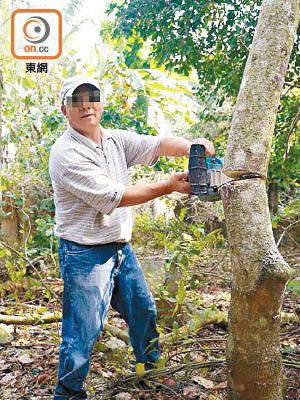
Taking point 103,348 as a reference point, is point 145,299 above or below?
above

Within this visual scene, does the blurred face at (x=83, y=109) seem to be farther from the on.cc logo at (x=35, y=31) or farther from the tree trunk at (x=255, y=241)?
the on.cc logo at (x=35, y=31)

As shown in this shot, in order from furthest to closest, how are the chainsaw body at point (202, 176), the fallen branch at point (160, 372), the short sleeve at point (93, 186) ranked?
the fallen branch at point (160, 372), the short sleeve at point (93, 186), the chainsaw body at point (202, 176)

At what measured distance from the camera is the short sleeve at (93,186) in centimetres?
193

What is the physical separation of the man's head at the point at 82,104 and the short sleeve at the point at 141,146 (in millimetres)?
275

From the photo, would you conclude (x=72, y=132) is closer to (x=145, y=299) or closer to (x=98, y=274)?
(x=98, y=274)

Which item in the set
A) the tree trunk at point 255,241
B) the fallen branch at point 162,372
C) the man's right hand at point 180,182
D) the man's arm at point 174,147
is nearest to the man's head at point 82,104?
the man's arm at point 174,147

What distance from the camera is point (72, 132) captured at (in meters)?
2.15

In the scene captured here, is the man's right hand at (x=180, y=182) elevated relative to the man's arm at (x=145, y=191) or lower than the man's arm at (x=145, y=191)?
elevated

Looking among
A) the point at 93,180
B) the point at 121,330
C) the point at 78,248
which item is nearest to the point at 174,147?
the point at 93,180

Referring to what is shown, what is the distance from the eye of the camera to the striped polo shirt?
1952 mm

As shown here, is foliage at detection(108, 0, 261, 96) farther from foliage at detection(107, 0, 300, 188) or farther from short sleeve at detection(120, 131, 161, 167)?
A: short sleeve at detection(120, 131, 161, 167)

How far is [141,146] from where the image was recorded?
240cm

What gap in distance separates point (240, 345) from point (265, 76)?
1.18m

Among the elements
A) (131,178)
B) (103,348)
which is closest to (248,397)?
(103,348)
